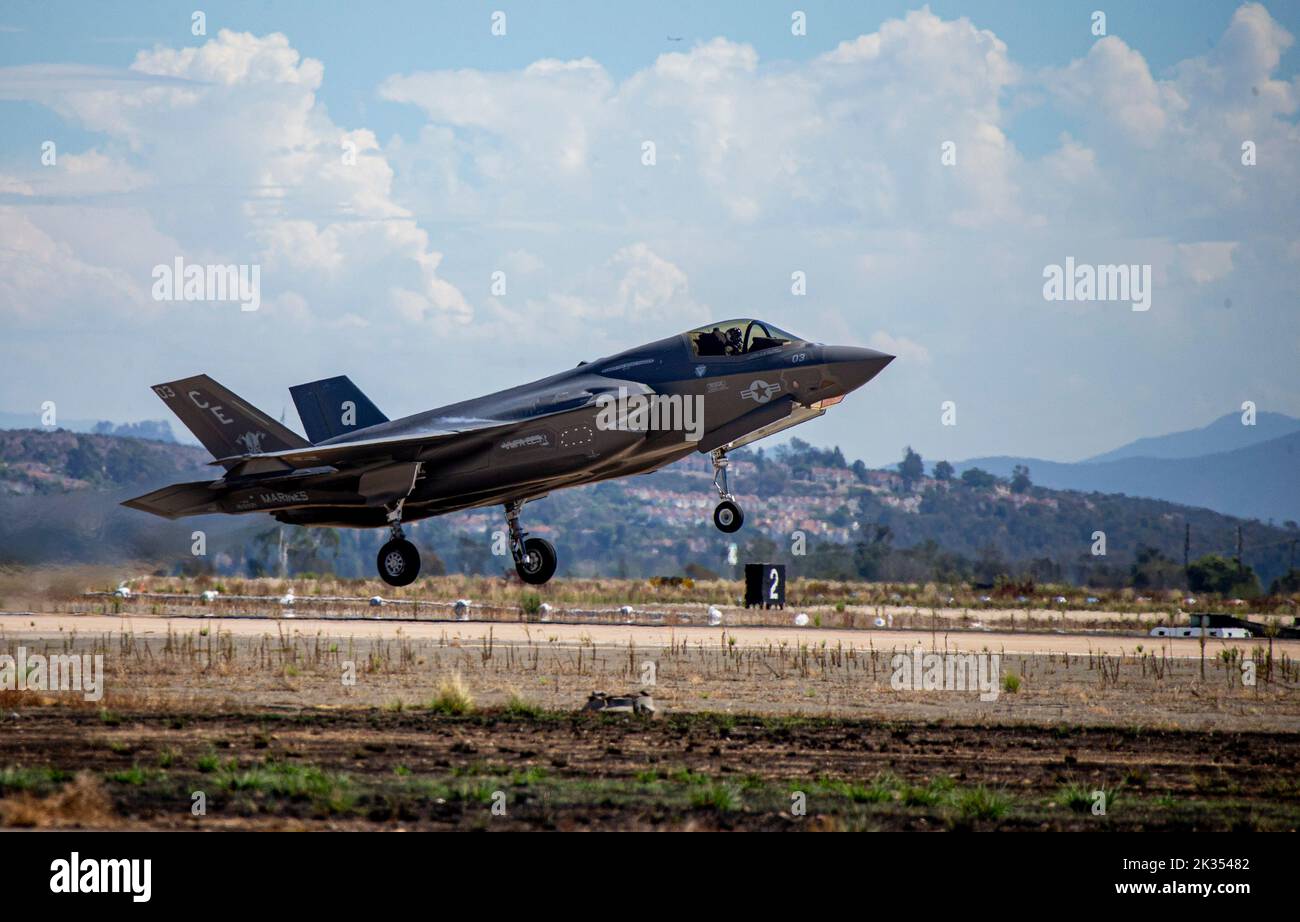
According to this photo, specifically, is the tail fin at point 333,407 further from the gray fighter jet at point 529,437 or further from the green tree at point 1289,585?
the green tree at point 1289,585

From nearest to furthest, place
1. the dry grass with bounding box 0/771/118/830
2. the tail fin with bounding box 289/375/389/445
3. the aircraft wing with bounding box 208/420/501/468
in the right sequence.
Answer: the dry grass with bounding box 0/771/118/830, the aircraft wing with bounding box 208/420/501/468, the tail fin with bounding box 289/375/389/445

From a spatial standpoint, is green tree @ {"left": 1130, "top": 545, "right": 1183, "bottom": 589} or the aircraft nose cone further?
green tree @ {"left": 1130, "top": 545, "right": 1183, "bottom": 589}

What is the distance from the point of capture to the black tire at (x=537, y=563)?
89.5 ft

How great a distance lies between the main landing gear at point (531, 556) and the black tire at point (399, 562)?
177cm

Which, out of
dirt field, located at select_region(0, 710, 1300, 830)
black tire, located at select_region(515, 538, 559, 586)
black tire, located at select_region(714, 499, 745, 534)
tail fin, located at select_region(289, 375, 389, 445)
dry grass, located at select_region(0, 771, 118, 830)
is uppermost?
tail fin, located at select_region(289, 375, 389, 445)

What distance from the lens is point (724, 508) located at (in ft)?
82.8

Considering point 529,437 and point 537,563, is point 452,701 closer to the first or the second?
point 537,563

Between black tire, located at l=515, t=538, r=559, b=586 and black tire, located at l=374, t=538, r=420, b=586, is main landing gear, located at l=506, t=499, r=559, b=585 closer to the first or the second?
black tire, located at l=515, t=538, r=559, b=586

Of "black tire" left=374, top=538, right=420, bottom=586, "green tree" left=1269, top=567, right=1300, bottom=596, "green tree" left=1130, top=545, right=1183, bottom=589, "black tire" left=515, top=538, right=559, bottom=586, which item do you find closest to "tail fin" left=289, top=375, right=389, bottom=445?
"black tire" left=374, top=538, right=420, bottom=586

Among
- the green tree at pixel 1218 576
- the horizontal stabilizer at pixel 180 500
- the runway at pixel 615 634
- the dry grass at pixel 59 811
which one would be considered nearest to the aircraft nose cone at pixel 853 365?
the horizontal stabilizer at pixel 180 500

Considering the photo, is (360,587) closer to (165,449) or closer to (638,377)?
(638,377)

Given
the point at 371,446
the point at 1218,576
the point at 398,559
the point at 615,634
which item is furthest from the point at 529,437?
the point at 1218,576

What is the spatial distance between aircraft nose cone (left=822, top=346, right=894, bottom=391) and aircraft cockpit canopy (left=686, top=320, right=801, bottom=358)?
83 centimetres

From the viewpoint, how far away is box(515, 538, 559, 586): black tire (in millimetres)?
27281
